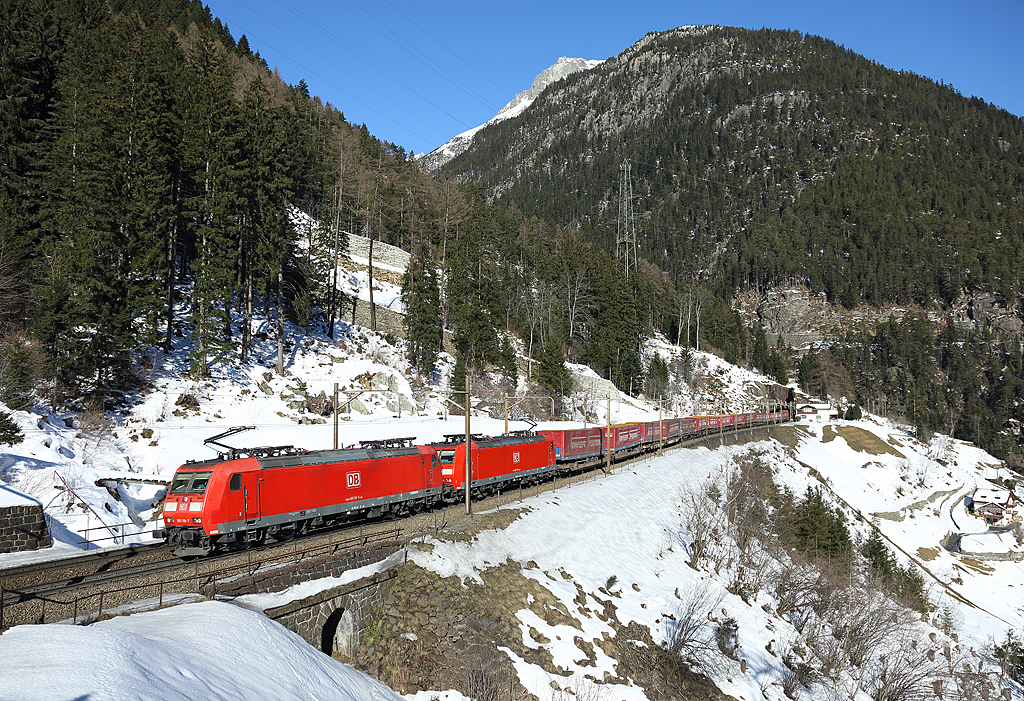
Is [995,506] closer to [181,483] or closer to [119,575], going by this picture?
[181,483]

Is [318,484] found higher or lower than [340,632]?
higher

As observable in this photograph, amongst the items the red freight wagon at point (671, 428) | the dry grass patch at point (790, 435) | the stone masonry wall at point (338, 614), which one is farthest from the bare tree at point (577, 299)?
the stone masonry wall at point (338, 614)

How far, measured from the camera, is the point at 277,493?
2089 cm

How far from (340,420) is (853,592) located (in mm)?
36514

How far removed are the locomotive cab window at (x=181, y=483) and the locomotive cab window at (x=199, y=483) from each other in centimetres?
21

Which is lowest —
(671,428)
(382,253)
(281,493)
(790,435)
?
(790,435)

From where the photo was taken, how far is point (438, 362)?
6412 centimetres

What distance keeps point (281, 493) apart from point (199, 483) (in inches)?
111

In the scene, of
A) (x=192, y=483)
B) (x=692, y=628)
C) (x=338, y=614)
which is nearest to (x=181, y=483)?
(x=192, y=483)

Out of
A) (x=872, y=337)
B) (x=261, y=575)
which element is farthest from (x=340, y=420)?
(x=872, y=337)

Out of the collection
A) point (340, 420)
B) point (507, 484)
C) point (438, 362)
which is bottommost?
point (507, 484)

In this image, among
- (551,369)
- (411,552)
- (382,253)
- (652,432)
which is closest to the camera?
(411,552)

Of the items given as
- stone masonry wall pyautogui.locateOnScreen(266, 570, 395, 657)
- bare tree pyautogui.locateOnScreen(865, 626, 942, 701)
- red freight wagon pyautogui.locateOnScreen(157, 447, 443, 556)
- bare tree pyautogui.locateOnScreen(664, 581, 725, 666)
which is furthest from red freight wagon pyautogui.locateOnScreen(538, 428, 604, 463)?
stone masonry wall pyautogui.locateOnScreen(266, 570, 395, 657)

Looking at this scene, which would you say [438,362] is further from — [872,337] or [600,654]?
[872,337]
